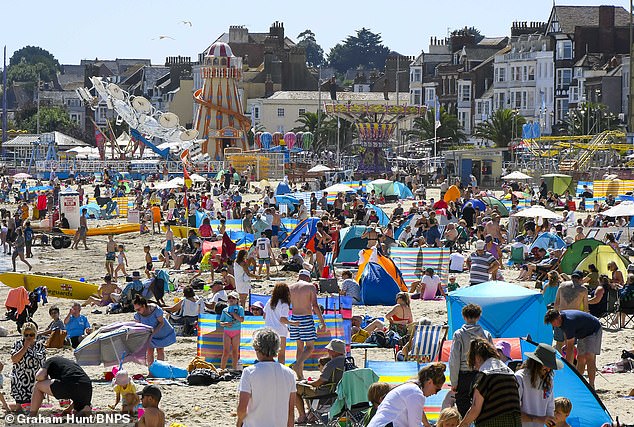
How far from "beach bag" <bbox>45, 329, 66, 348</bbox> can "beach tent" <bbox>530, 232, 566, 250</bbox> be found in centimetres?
1130

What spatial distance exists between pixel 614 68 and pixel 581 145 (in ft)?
50.5

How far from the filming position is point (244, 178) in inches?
2170

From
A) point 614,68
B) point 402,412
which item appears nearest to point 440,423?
point 402,412

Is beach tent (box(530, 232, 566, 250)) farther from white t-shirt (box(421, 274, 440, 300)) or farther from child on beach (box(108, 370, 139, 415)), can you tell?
child on beach (box(108, 370, 139, 415))

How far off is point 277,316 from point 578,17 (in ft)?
206

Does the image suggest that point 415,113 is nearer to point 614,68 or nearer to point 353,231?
point 614,68

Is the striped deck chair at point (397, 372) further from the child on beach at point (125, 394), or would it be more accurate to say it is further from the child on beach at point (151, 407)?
the child on beach at point (151, 407)

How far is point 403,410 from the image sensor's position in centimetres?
762

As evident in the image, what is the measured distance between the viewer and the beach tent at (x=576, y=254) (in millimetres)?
19453

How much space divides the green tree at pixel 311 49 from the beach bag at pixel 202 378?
15636 cm

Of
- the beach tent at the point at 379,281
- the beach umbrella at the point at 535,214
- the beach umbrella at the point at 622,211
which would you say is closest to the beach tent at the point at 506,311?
the beach tent at the point at 379,281

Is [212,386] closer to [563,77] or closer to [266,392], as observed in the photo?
[266,392]

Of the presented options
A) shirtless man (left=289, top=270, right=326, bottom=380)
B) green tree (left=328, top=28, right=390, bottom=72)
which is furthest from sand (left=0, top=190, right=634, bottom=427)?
green tree (left=328, top=28, right=390, bottom=72)

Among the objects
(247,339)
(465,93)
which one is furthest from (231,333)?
(465,93)
